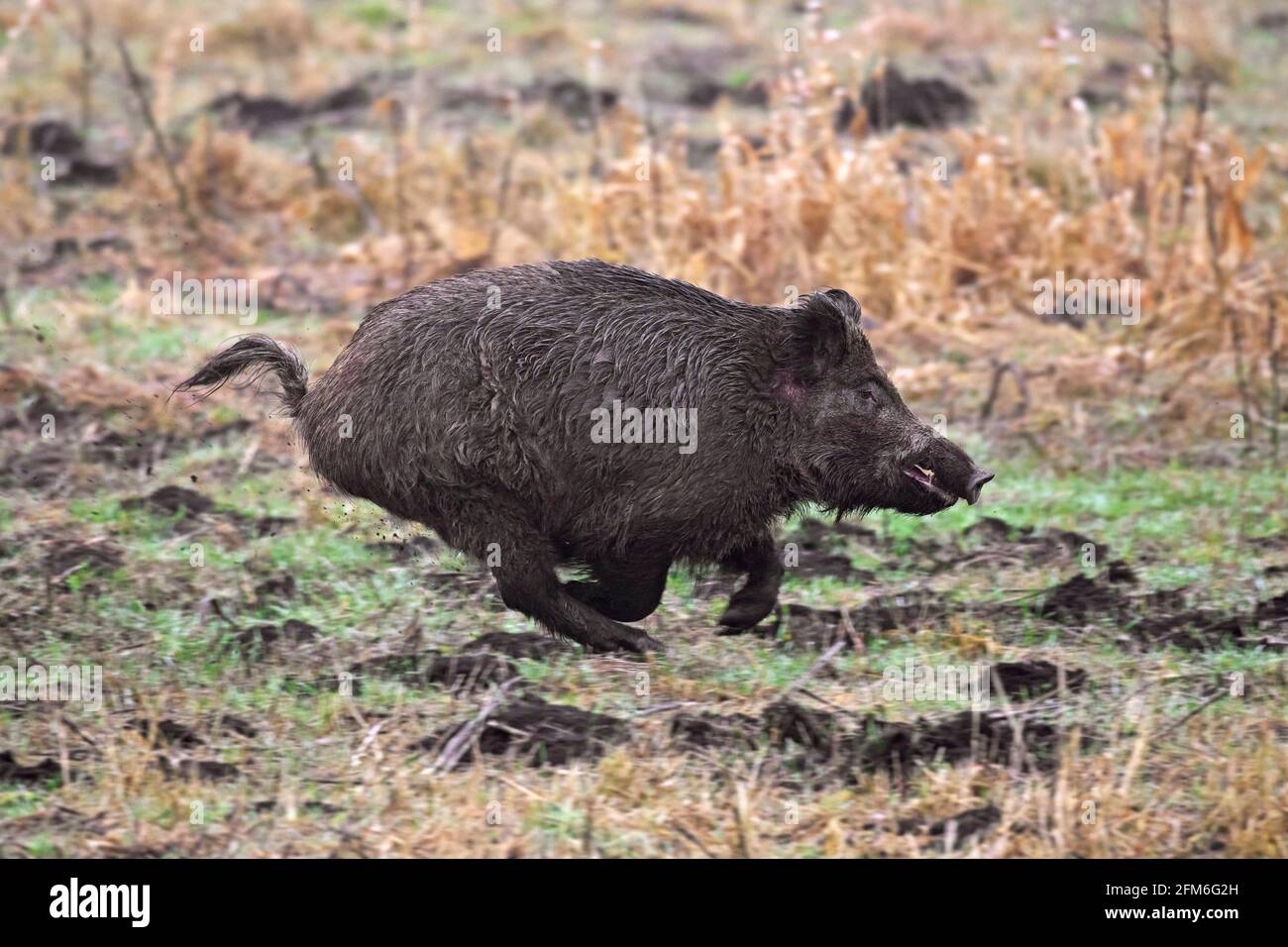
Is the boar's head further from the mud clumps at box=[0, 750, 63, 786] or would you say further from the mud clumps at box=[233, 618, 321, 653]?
the mud clumps at box=[0, 750, 63, 786]

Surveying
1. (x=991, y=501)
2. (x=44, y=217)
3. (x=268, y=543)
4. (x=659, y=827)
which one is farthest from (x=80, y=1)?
(x=659, y=827)

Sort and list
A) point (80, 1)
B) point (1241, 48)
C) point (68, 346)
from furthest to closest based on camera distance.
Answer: point (1241, 48)
point (80, 1)
point (68, 346)

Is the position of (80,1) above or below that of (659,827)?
above

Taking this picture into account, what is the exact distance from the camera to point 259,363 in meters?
6.39

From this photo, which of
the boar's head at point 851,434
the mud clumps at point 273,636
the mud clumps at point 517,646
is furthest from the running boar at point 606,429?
the mud clumps at point 273,636

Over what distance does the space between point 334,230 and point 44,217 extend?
1.97m

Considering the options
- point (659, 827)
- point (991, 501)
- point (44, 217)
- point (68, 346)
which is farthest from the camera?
point (44, 217)

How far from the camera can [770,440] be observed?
242 inches

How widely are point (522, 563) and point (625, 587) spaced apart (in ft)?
1.41

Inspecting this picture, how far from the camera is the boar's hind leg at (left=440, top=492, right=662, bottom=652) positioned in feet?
19.6

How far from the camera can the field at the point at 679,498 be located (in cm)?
498

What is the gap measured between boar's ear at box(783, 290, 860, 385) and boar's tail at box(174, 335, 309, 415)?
1.73m

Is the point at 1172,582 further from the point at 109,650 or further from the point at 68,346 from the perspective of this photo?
the point at 68,346

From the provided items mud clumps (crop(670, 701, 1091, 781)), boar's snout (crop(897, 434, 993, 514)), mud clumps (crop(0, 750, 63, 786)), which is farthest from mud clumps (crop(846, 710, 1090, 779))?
mud clumps (crop(0, 750, 63, 786))
